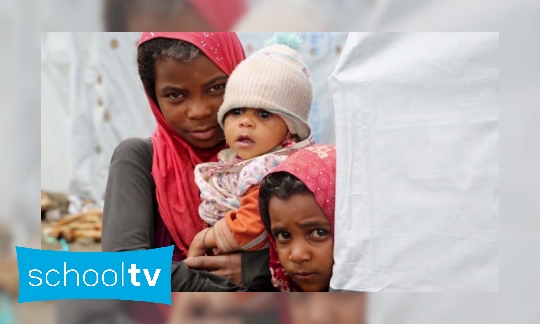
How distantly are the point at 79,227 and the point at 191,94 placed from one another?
0.46 metres

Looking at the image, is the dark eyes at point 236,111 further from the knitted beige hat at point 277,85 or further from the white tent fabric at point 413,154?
the white tent fabric at point 413,154

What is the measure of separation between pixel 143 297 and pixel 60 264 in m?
0.22

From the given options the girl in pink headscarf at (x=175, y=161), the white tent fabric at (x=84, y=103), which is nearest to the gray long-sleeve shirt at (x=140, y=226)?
the girl in pink headscarf at (x=175, y=161)

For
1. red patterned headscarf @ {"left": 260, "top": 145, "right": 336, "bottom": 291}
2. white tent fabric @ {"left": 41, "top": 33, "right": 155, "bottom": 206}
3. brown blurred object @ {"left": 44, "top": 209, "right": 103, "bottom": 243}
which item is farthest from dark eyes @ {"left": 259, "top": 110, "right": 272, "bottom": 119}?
brown blurred object @ {"left": 44, "top": 209, "right": 103, "bottom": 243}

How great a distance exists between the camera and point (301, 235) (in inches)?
64.4

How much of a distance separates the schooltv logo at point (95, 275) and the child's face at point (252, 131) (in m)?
0.30

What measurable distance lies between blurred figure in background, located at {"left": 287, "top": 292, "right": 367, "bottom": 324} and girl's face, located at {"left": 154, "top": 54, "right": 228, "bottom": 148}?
467 mm

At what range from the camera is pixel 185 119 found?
5.72ft

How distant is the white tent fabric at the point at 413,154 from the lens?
1.64m

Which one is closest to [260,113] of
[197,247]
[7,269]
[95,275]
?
[197,247]

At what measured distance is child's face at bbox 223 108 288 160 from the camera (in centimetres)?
168

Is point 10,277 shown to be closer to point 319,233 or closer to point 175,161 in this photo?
point 175,161

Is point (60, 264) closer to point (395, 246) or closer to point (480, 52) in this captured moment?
point (395, 246)

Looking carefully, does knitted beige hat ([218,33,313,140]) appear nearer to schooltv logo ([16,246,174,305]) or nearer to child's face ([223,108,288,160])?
child's face ([223,108,288,160])
